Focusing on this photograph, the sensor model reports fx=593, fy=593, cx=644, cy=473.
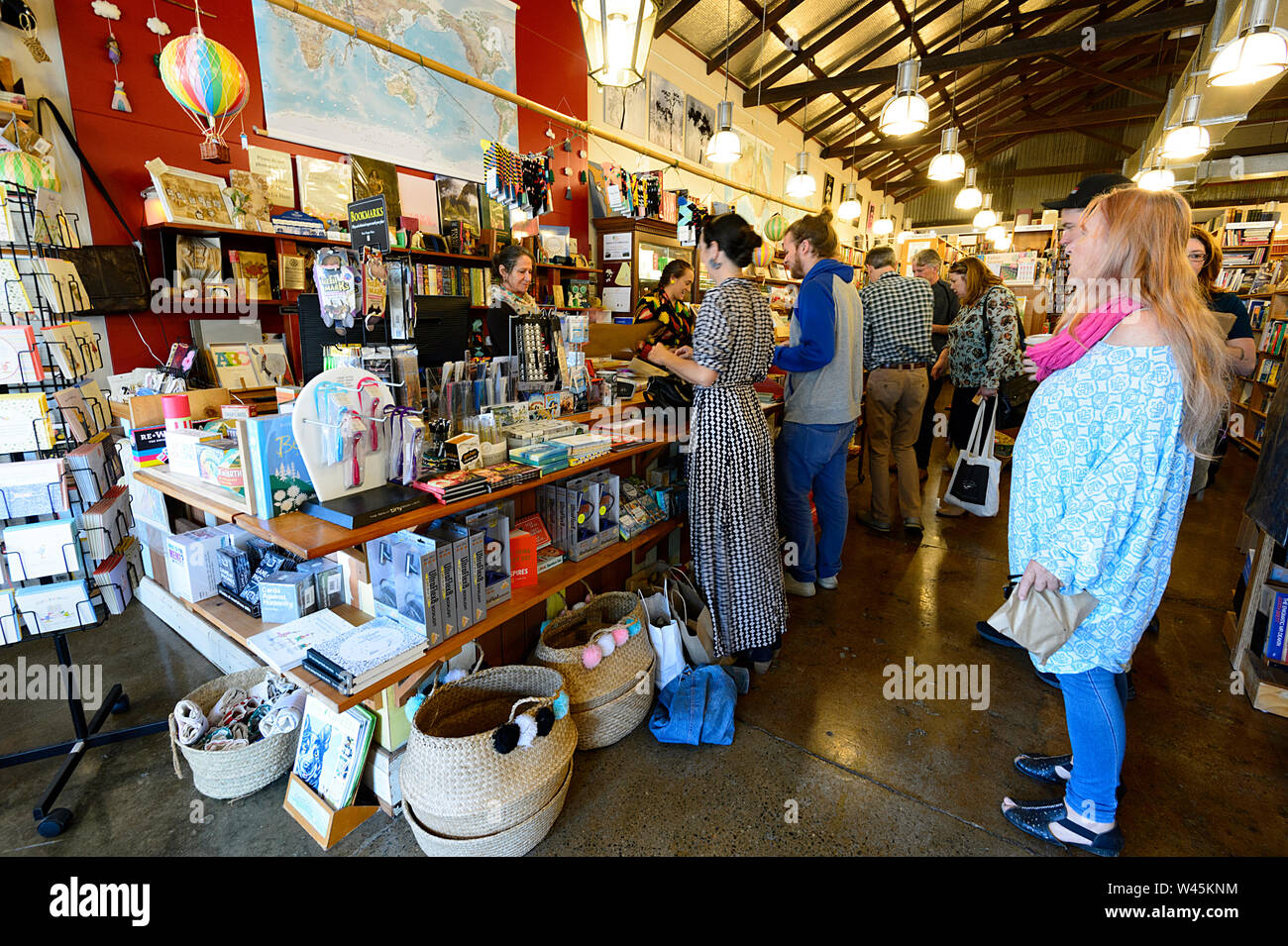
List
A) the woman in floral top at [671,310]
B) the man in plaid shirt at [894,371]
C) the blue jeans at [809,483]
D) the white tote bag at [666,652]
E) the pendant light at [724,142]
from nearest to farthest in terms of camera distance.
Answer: the white tote bag at [666,652] → the blue jeans at [809,483] → the man in plaid shirt at [894,371] → the woman in floral top at [671,310] → the pendant light at [724,142]

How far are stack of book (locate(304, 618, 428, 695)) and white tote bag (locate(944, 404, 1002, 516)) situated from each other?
12.0ft

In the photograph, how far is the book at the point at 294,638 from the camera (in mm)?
1662

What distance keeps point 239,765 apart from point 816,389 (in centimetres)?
270

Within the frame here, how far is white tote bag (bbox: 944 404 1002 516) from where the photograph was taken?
12.9 feet

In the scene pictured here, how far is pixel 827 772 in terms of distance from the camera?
6.69 feet

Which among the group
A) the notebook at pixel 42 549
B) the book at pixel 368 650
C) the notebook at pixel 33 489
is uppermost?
the notebook at pixel 33 489

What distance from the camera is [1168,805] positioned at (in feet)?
6.26

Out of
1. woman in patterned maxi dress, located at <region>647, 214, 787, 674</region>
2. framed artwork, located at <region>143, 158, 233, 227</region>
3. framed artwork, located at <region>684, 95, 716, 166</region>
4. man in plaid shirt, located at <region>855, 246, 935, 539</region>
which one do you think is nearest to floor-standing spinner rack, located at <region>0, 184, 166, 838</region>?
framed artwork, located at <region>143, 158, 233, 227</region>

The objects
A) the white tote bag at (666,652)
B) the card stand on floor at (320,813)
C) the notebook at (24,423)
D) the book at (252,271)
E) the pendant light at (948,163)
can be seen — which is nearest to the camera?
the card stand on floor at (320,813)

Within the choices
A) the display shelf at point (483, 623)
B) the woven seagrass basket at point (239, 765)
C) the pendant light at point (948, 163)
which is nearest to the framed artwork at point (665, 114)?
the pendant light at point (948, 163)

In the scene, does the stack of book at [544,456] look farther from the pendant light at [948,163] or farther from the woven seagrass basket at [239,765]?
the pendant light at [948,163]

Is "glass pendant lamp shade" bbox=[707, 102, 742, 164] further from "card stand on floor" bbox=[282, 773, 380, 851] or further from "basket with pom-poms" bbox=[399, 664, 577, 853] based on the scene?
"card stand on floor" bbox=[282, 773, 380, 851]

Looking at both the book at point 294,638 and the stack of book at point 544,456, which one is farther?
the stack of book at point 544,456

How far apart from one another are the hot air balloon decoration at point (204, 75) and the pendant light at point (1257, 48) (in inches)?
204
